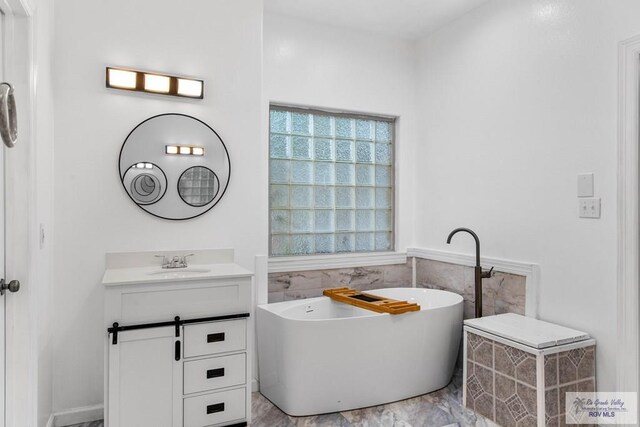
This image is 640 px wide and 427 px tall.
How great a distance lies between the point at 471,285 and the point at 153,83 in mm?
2493

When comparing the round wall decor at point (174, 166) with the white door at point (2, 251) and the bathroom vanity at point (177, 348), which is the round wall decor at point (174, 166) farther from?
the white door at point (2, 251)

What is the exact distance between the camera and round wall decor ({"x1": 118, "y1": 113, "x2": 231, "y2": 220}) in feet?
8.35

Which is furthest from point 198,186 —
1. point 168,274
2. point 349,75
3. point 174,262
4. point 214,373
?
point 349,75

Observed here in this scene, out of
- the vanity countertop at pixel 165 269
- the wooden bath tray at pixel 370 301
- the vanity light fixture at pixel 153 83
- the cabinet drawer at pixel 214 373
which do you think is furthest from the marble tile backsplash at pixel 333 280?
the vanity light fixture at pixel 153 83

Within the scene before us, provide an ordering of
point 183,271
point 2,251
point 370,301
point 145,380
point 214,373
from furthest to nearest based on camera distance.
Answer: point 370,301, point 183,271, point 214,373, point 145,380, point 2,251

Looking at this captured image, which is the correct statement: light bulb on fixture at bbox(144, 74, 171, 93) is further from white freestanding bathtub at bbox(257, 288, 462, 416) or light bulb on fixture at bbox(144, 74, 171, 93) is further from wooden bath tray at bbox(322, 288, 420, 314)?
wooden bath tray at bbox(322, 288, 420, 314)

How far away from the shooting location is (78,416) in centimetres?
240

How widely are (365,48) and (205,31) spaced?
1370mm

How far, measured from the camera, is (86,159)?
2455 millimetres

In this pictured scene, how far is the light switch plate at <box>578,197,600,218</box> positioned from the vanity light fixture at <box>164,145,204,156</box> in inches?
86.9

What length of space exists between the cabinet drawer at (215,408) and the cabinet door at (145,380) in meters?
0.06

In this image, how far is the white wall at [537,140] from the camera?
90.4 inches

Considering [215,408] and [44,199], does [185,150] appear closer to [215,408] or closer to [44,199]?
[44,199]

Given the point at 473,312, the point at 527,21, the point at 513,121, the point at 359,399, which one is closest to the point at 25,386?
the point at 359,399
